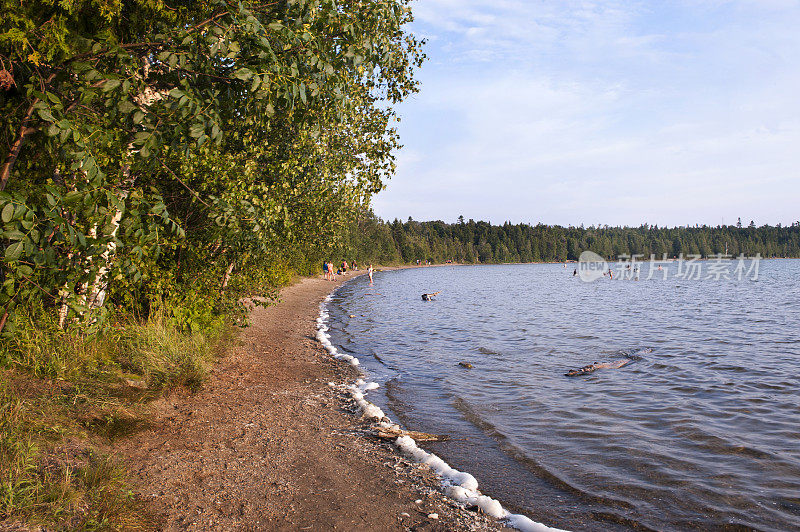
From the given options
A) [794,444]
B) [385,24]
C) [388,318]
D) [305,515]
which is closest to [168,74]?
[385,24]

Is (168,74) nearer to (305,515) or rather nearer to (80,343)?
(80,343)

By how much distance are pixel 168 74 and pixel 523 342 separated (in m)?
18.0

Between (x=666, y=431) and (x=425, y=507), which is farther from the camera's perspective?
(x=666, y=431)

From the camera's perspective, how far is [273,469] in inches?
261

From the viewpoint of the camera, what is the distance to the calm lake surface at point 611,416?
6.70 metres

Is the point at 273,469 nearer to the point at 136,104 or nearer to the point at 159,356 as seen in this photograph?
the point at 159,356

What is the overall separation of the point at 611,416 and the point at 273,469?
24.9 ft

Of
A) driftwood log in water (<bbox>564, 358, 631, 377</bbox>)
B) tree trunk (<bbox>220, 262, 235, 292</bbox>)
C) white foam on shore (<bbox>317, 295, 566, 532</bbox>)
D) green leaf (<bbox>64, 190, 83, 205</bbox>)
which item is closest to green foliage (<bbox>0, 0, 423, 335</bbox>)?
green leaf (<bbox>64, 190, 83, 205</bbox>)

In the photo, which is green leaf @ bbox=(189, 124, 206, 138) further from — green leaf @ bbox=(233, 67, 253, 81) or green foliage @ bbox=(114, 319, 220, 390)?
green foliage @ bbox=(114, 319, 220, 390)

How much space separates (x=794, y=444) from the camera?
9.06 meters

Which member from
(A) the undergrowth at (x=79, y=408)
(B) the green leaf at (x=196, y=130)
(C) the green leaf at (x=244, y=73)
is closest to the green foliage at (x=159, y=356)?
(A) the undergrowth at (x=79, y=408)

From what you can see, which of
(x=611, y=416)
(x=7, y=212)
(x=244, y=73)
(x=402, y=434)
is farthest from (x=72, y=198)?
(x=611, y=416)

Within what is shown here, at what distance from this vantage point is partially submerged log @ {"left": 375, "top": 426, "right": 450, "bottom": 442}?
332 inches

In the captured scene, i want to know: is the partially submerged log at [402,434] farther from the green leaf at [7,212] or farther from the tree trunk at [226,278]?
the green leaf at [7,212]
